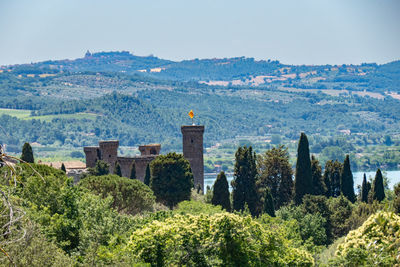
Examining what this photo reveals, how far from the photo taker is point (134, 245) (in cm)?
2889

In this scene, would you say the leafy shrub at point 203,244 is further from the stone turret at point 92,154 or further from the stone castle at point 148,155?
the stone turret at point 92,154

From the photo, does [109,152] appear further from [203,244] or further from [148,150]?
[203,244]

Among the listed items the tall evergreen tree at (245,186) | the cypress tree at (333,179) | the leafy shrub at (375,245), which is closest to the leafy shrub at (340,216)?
the tall evergreen tree at (245,186)

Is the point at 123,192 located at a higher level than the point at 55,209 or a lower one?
lower

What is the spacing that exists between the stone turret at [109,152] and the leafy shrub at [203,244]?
51.2 meters

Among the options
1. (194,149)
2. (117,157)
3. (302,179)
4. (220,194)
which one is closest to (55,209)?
(220,194)

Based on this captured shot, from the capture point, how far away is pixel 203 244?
29.2m

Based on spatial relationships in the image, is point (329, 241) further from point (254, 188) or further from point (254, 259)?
point (254, 259)

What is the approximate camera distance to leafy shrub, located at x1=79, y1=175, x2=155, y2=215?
54.0 meters

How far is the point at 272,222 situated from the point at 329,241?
1023 cm

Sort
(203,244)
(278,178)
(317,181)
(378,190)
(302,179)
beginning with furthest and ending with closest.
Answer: (278,178)
(317,181)
(302,179)
(378,190)
(203,244)

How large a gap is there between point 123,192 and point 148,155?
944 inches

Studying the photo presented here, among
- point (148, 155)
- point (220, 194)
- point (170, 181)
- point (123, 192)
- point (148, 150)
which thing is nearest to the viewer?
point (123, 192)

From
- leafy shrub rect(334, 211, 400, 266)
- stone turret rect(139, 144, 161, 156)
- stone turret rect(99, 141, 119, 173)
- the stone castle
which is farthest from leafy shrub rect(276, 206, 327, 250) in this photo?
stone turret rect(99, 141, 119, 173)
